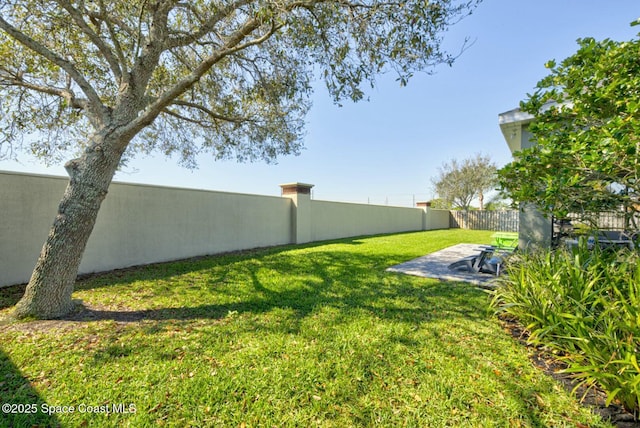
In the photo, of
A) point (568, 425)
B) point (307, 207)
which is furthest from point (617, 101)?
point (307, 207)

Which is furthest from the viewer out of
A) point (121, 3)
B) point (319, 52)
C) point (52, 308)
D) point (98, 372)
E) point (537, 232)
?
point (537, 232)

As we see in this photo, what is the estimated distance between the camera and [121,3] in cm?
443

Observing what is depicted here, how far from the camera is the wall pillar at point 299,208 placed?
11.1 metres

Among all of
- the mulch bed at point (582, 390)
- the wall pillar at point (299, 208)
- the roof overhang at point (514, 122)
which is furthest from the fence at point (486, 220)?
the mulch bed at point (582, 390)

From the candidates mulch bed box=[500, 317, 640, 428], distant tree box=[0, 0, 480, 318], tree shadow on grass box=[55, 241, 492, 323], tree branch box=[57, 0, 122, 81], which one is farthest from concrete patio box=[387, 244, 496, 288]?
tree branch box=[57, 0, 122, 81]

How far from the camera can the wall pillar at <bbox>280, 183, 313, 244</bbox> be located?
1112 cm

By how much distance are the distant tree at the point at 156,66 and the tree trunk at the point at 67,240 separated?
0.01 metres

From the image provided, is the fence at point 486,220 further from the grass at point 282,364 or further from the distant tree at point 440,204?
the grass at point 282,364

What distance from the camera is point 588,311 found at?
2.53 m

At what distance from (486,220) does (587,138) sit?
21.4 m

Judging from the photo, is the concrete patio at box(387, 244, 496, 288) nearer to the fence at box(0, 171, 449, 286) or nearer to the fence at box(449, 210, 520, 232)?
the fence at box(0, 171, 449, 286)

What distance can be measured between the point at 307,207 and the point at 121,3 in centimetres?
836

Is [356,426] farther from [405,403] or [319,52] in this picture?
[319,52]

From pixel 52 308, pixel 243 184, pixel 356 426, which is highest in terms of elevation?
pixel 243 184
